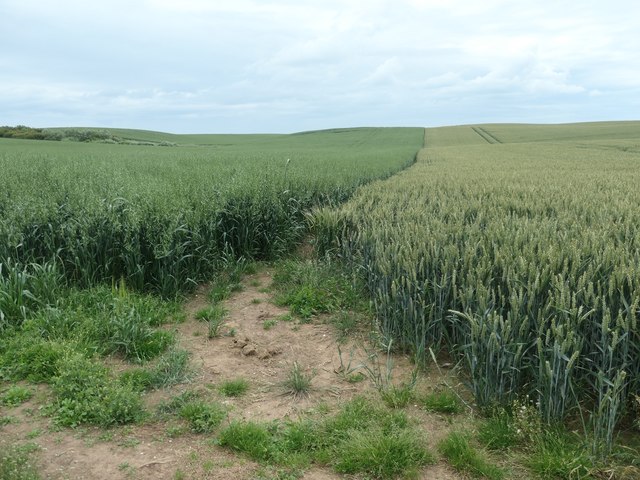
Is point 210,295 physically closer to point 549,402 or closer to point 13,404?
point 13,404

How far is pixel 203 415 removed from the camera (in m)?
3.66

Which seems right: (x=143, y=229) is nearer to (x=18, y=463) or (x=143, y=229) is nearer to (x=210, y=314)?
(x=210, y=314)

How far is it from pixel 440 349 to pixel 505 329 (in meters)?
1.14

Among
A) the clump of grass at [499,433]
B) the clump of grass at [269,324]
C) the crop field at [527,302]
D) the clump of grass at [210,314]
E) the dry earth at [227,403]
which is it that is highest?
the crop field at [527,302]

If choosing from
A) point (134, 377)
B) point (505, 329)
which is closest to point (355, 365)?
point (505, 329)

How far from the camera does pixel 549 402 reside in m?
3.25

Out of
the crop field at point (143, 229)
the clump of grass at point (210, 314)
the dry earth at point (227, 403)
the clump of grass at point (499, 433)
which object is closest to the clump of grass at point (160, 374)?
the dry earth at point (227, 403)

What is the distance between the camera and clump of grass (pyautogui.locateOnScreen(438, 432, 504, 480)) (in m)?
3.02

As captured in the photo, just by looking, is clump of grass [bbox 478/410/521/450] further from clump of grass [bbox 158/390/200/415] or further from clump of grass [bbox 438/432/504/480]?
clump of grass [bbox 158/390/200/415]

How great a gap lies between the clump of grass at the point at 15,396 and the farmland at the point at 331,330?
34mm

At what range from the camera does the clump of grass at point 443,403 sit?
3.73 meters

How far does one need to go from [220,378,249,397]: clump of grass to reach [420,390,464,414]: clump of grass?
4.80ft

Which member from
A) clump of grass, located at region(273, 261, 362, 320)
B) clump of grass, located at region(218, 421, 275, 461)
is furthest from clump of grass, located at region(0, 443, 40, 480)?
clump of grass, located at region(273, 261, 362, 320)

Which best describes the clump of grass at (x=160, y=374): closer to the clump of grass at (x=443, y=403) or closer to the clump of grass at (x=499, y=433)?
the clump of grass at (x=443, y=403)
